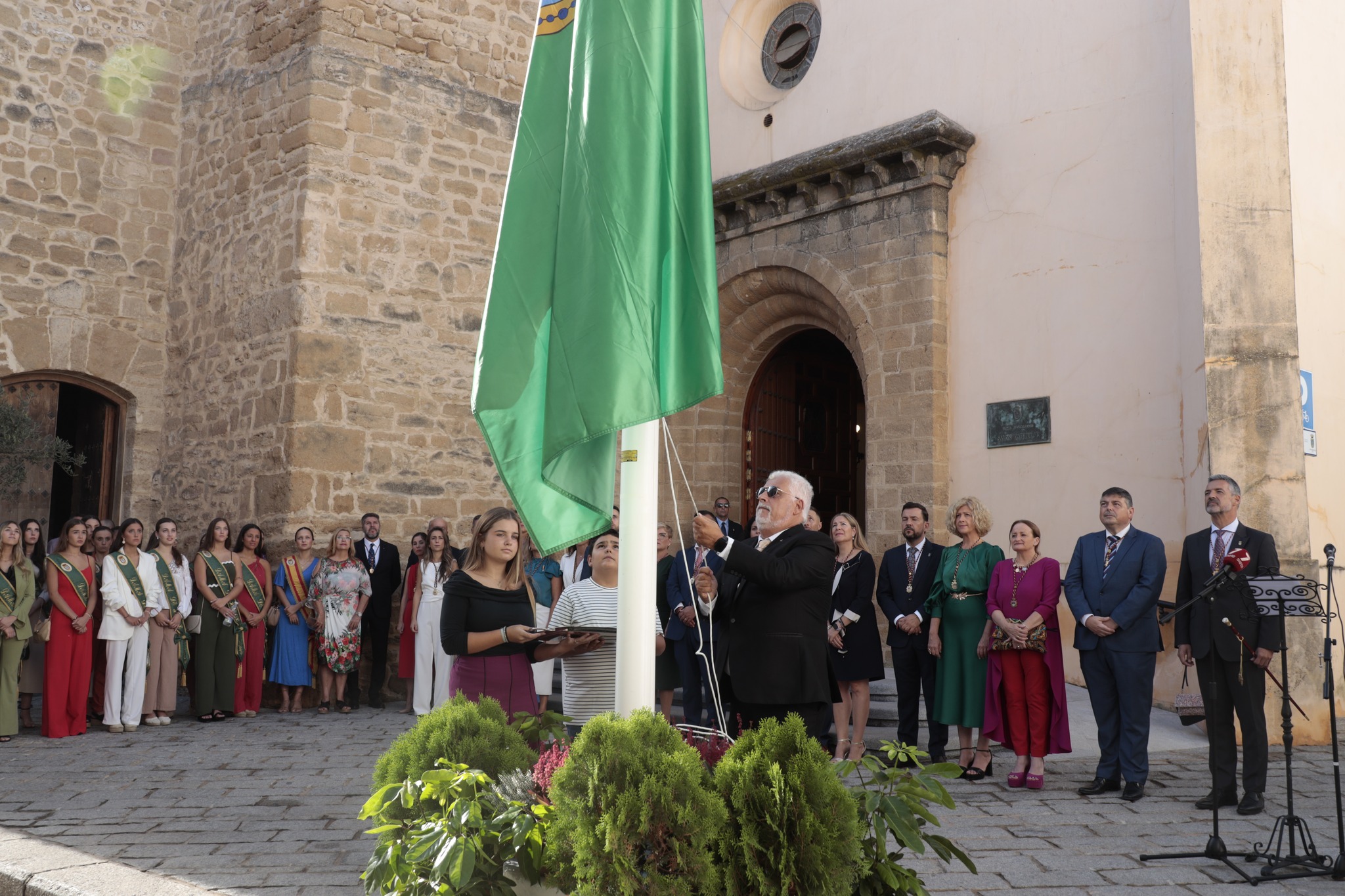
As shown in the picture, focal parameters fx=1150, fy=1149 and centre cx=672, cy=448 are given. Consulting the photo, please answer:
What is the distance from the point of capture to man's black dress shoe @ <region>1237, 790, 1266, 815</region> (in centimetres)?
590

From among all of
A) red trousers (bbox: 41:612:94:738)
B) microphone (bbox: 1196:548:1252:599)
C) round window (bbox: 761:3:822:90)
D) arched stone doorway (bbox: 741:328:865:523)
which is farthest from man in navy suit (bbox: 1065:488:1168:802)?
round window (bbox: 761:3:822:90)

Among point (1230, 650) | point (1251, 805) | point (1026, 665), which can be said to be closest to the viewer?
point (1251, 805)

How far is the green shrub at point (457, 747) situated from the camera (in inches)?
133

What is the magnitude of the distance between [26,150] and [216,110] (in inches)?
71.5

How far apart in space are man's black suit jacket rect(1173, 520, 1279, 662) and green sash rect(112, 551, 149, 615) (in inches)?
293

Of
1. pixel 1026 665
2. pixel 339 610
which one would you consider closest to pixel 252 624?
pixel 339 610

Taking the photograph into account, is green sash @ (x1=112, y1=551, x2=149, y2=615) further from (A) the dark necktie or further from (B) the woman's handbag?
(A) the dark necktie

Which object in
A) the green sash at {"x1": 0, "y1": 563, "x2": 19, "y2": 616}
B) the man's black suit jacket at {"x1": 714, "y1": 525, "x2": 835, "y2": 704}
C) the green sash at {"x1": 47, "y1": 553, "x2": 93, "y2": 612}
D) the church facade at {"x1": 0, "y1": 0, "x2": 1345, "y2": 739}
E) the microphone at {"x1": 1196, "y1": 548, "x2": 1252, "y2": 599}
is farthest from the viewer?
the church facade at {"x1": 0, "y1": 0, "x2": 1345, "y2": 739}

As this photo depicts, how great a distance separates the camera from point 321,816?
5625 mm

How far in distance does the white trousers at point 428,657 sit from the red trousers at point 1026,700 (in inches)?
192

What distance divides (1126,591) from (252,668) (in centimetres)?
705

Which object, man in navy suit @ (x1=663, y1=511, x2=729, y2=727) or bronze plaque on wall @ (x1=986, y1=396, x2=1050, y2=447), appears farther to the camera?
bronze plaque on wall @ (x1=986, y1=396, x2=1050, y2=447)

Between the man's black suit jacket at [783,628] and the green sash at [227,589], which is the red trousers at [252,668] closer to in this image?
the green sash at [227,589]

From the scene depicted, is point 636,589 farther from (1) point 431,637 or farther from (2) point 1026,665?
(1) point 431,637
